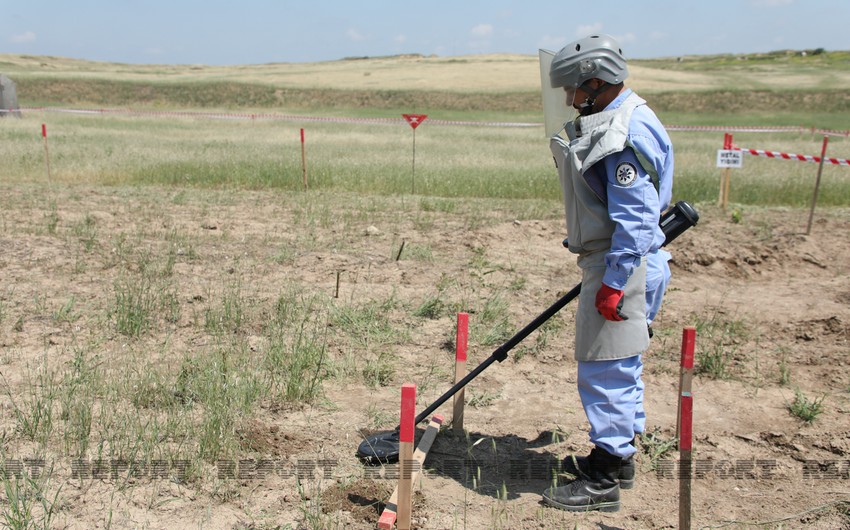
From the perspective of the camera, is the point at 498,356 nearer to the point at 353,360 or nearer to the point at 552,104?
the point at 552,104

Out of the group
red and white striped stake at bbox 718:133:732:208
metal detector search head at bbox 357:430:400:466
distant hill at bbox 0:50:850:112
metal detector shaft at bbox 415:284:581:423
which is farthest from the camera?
distant hill at bbox 0:50:850:112

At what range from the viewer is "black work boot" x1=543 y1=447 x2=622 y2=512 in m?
3.63

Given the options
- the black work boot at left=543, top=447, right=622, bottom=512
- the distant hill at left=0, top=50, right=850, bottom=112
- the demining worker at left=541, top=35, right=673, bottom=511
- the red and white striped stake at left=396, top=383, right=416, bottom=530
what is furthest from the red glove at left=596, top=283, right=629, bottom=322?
the distant hill at left=0, top=50, right=850, bottom=112

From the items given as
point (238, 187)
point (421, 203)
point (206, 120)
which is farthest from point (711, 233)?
point (206, 120)

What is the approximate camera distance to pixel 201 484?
369 cm

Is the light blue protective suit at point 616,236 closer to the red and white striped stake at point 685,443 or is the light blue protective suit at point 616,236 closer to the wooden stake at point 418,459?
the red and white striped stake at point 685,443

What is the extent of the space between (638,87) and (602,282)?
153 ft

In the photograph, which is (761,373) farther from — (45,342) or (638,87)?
(638,87)

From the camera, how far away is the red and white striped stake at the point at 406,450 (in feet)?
9.32

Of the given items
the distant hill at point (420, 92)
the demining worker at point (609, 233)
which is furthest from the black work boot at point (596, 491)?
the distant hill at point (420, 92)

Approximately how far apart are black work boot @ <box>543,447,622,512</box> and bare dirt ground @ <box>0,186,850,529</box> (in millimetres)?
67

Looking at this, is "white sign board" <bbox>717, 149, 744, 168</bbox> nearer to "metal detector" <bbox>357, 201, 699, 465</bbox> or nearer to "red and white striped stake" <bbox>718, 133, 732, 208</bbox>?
"red and white striped stake" <bbox>718, 133, 732, 208</bbox>

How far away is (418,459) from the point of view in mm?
3881

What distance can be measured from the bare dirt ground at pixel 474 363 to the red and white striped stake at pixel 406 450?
0.42 m
